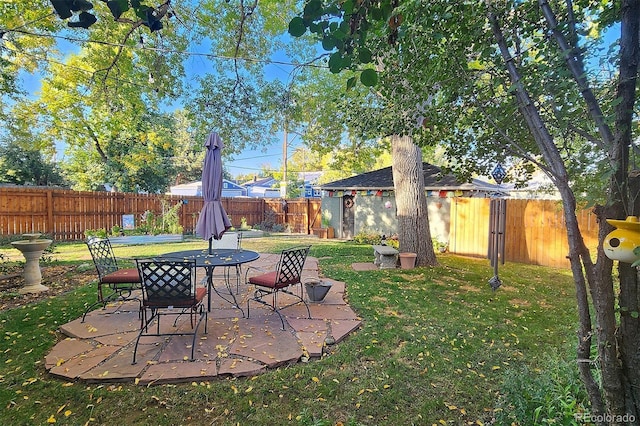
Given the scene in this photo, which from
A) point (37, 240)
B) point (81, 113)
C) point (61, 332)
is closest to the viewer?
point (61, 332)

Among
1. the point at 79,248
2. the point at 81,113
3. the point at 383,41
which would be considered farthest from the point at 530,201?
the point at 81,113

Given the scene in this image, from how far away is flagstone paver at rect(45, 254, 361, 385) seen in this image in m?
2.73

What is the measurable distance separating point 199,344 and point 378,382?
70.9 inches

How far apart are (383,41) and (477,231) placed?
8179mm

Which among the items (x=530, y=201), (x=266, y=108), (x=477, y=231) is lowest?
(x=477, y=231)

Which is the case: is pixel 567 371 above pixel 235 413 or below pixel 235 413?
above

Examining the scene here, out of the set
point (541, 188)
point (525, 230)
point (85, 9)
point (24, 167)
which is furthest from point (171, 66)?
point (24, 167)

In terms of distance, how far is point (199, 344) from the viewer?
3.25 metres

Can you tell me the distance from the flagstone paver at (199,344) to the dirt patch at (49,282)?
1531 millimetres

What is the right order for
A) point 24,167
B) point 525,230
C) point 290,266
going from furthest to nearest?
point 24,167 → point 525,230 → point 290,266

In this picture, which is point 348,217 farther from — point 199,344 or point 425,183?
point 199,344

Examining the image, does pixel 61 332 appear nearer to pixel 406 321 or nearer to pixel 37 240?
pixel 37 240

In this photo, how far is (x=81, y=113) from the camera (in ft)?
46.6

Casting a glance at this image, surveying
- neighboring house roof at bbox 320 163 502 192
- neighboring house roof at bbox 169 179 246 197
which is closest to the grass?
neighboring house roof at bbox 320 163 502 192
